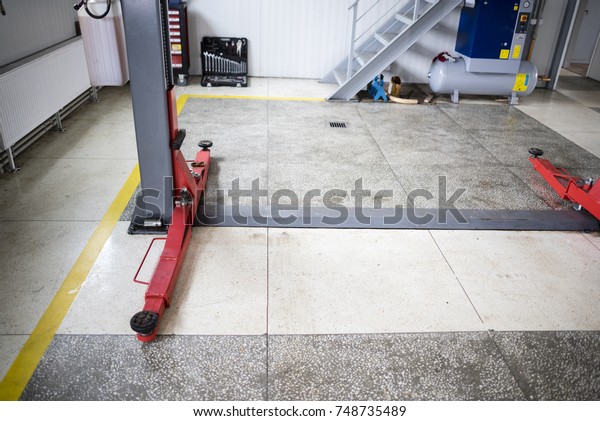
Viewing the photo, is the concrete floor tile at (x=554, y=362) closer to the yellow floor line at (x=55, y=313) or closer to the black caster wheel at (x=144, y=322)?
the black caster wheel at (x=144, y=322)

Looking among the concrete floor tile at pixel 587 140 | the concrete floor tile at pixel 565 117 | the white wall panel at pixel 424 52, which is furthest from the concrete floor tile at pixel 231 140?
the concrete floor tile at pixel 565 117

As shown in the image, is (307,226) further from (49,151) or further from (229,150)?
(49,151)

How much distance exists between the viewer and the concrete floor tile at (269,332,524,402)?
2.55 meters

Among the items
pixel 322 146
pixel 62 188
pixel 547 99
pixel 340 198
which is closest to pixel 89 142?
pixel 62 188

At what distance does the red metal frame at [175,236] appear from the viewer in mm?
2965

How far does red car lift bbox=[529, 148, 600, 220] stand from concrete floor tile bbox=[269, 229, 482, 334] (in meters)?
1.64

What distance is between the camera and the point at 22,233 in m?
3.82

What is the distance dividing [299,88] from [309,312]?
20.9ft

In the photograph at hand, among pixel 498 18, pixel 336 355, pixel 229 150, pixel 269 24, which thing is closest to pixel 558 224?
pixel 336 355

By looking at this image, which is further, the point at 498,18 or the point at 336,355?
the point at 498,18

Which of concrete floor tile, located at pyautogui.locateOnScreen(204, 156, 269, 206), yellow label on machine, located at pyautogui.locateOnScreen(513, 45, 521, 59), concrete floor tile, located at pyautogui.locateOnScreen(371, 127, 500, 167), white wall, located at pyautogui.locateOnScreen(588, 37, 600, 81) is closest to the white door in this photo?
white wall, located at pyautogui.locateOnScreen(588, 37, 600, 81)

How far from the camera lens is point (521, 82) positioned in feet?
26.3

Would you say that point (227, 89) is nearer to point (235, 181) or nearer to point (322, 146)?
point (322, 146)

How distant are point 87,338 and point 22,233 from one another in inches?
61.5
